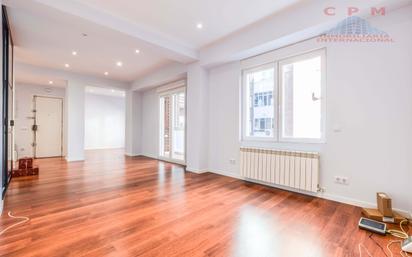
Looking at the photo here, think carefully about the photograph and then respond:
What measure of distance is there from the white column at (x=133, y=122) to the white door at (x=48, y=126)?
2587 millimetres

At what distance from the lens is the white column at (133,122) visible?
7.93 metres

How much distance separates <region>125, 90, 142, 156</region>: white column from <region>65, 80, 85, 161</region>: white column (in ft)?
5.62

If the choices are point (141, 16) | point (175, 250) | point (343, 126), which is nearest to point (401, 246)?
point (343, 126)

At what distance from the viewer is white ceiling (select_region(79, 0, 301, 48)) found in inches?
116

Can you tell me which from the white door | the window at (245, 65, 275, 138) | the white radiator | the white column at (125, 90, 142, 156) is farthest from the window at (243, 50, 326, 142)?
the white door

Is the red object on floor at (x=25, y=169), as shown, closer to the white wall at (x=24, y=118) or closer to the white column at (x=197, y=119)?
the white wall at (x=24, y=118)

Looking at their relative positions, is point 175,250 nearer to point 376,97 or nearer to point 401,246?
point 401,246

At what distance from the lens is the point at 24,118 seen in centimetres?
704

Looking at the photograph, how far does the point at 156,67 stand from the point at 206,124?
2.68 m

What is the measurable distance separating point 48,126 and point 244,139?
303 inches

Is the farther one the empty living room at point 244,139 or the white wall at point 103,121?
the white wall at point 103,121

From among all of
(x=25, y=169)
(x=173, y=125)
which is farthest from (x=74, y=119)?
(x=173, y=125)

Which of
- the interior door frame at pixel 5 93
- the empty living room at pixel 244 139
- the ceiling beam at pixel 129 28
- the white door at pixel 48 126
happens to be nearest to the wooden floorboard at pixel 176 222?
the empty living room at pixel 244 139

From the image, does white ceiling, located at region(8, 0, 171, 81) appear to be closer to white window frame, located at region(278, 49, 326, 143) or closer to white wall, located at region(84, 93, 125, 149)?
white window frame, located at region(278, 49, 326, 143)
